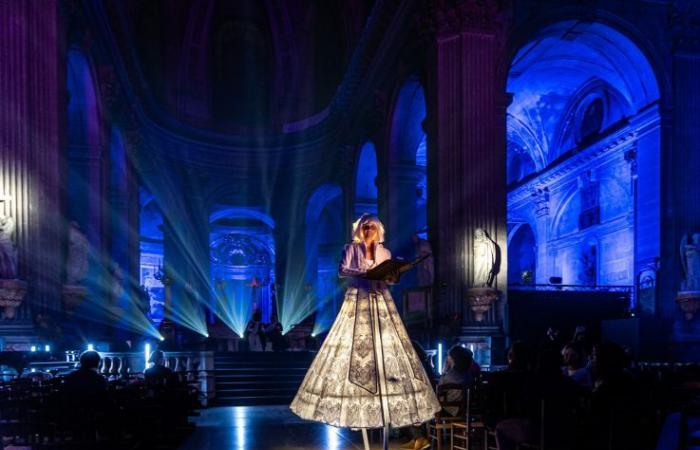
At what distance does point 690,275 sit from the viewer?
13750 mm

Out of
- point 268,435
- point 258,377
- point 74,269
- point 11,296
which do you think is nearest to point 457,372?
point 268,435

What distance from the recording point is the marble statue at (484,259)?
1229cm

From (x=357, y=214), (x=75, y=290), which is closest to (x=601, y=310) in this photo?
(x=357, y=214)

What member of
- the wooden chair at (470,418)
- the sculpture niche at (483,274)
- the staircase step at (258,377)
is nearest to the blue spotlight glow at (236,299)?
the staircase step at (258,377)

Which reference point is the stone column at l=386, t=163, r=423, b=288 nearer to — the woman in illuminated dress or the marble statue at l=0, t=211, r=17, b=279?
the marble statue at l=0, t=211, r=17, b=279

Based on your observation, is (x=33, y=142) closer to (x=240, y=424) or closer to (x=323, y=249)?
(x=240, y=424)

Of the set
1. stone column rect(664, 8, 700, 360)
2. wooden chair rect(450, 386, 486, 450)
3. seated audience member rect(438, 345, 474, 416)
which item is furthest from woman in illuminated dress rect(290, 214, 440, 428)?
stone column rect(664, 8, 700, 360)

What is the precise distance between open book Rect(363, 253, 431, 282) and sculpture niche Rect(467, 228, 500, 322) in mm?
8900

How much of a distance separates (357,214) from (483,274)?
33.6ft

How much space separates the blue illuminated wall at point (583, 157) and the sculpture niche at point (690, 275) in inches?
26.5

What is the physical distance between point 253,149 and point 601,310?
59.5ft

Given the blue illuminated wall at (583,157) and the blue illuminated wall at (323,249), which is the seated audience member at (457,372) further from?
the blue illuminated wall at (323,249)

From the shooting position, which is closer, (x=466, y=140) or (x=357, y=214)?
(x=466, y=140)

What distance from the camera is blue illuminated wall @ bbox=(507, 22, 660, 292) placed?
50.0 feet
